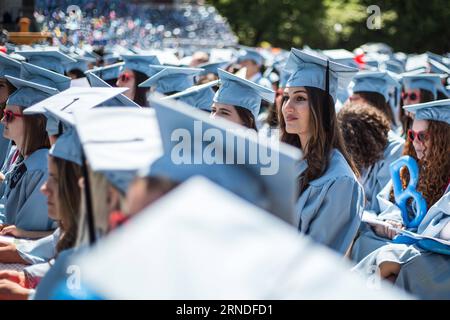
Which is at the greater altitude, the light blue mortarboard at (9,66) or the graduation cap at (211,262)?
the graduation cap at (211,262)

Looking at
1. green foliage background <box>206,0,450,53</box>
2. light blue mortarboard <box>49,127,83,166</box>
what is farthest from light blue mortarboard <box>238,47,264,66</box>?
green foliage background <box>206,0,450,53</box>

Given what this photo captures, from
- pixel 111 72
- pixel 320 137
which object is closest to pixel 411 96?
pixel 111 72

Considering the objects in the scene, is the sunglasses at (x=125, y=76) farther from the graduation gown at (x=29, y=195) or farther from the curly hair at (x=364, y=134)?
the graduation gown at (x=29, y=195)

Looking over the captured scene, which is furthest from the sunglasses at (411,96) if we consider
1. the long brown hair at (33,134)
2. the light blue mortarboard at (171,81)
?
the long brown hair at (33,134)

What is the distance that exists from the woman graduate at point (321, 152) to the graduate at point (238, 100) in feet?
1.07

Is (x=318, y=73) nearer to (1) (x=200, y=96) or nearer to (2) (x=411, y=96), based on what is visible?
(1) (x=200, y=96)

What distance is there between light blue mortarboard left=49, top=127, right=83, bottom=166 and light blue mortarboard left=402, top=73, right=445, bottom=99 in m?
5.30

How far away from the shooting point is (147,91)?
251 inches

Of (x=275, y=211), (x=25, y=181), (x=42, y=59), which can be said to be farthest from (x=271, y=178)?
(x=42, y=59)

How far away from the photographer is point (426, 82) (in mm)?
6910

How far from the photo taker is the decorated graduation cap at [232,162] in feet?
4.91

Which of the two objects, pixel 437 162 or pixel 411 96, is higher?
pixel 437 162

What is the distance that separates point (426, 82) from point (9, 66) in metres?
3.92
